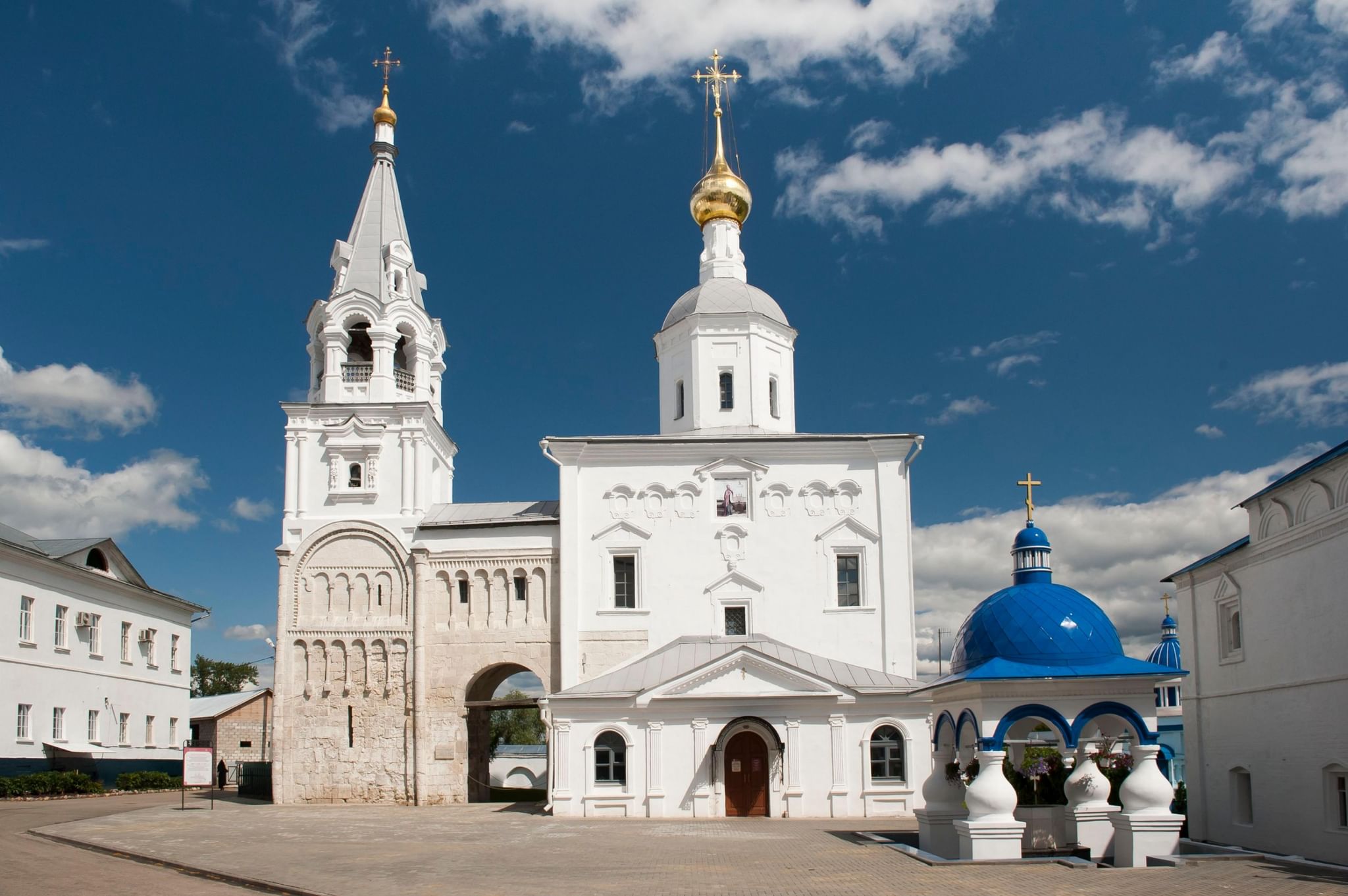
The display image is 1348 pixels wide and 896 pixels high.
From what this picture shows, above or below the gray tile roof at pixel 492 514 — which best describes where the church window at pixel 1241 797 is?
below

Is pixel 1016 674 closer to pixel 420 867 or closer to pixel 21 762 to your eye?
pixel 420 867

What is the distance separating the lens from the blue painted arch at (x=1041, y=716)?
16.0 meters

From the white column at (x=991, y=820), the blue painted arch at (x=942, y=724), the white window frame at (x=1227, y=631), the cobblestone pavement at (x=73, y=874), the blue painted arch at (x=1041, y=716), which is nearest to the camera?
the cobblestone pavement at (x=73, y=874)

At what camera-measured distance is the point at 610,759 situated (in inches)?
1013

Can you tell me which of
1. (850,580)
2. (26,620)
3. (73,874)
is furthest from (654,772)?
(26,620)

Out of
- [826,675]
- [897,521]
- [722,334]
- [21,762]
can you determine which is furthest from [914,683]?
[21,762]

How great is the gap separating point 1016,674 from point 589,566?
14728 millimetres

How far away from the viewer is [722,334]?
103ft

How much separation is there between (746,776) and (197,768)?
12290mm

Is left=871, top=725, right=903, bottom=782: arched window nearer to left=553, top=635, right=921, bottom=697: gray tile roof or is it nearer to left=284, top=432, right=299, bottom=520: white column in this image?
left=553, top=635, right=921, bottom=697: gray tile roof

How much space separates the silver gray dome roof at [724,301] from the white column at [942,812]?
16515 millimetres

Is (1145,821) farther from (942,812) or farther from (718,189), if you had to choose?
(718,189)

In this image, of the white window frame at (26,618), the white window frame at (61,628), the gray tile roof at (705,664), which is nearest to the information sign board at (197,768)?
the white window frame at (26,618)

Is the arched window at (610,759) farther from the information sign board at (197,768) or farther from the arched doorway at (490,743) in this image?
the information sign board at (197,768)
